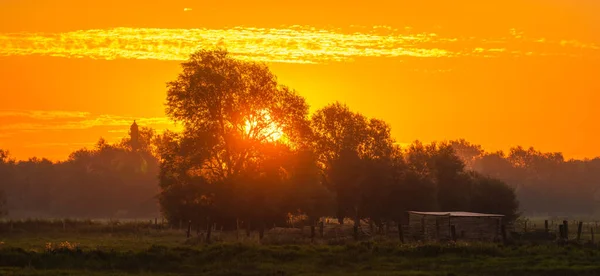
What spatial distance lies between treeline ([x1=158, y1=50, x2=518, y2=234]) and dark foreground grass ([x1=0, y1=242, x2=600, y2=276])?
40714 mm

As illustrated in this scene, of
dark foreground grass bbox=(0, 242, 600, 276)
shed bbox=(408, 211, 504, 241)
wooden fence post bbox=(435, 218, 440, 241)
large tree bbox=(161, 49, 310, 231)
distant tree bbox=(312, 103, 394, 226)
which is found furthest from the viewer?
distant tree bbox=(312, 103, 394, 226)

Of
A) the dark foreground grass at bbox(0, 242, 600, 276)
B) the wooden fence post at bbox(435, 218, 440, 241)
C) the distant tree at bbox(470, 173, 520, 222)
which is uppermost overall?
the distant tree at bbox(470, 173, 520, 222)

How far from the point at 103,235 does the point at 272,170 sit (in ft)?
68.9

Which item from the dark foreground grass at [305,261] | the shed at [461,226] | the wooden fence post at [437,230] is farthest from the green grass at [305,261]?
the shed at [461,226]

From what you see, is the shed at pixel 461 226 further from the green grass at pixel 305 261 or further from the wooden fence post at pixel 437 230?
the green grass at pixel 305 261

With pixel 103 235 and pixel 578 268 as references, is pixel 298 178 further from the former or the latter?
pixel 578 268

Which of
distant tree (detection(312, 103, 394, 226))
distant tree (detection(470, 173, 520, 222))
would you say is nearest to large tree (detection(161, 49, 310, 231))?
distant tree (detection(312, 103, 394, 226))

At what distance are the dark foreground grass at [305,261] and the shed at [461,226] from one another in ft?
79.1

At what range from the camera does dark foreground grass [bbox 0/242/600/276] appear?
2052 inches

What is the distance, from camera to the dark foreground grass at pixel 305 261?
52125mm

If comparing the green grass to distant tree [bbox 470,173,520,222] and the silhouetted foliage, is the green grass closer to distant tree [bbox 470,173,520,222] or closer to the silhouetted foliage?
the silhouetted foliage

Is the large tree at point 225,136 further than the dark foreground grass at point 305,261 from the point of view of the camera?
Yes

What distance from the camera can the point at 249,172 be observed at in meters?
104

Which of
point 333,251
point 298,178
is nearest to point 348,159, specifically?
point 298,178
